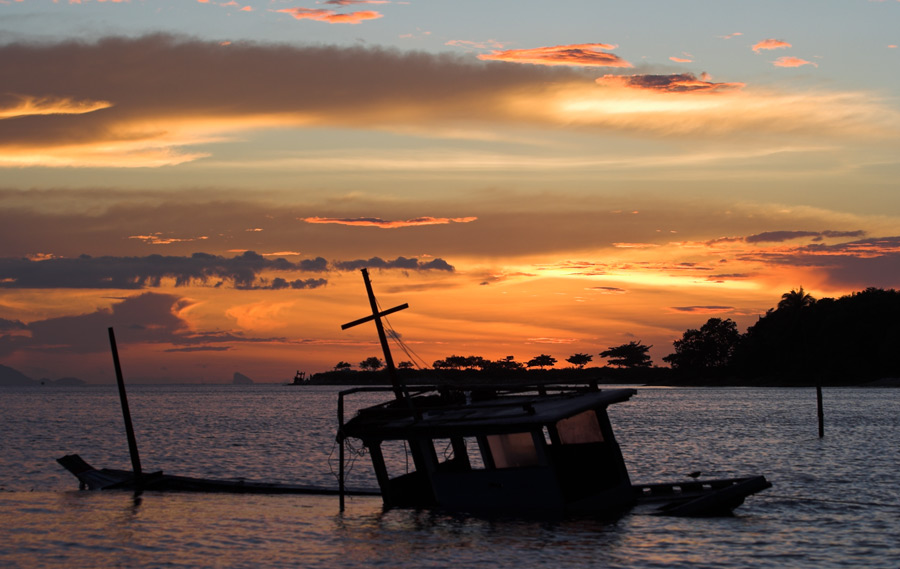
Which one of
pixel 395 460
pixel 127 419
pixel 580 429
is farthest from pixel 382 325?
pixel 395 460

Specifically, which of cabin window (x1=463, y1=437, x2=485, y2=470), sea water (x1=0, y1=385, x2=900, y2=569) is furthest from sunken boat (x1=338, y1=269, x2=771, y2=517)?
cabin window (x1=463, y1=437, x2=485, y2=470)

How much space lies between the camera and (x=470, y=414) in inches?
1240

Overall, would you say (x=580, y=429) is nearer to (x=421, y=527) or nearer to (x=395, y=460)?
(x=421, y=527)

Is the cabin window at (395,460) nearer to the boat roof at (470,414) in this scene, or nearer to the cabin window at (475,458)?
the cabin window at (475,458)

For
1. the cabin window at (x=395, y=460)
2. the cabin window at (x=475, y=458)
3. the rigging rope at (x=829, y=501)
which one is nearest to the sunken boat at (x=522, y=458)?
the rigging rope at (x=829, y=501)

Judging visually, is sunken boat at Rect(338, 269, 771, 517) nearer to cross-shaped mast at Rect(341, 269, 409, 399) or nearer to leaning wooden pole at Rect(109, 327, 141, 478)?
Result: cross-shaped mast at Rect(341, 269, 409, 399)

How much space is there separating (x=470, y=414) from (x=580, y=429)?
12.0 ft

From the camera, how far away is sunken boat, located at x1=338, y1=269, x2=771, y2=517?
29.4 meters

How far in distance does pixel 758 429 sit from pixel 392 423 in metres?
67.3

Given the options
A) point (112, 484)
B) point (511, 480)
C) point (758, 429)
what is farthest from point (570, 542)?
point (758, 429)

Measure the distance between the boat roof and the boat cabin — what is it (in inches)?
1.3

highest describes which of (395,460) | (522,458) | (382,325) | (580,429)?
(382,325)

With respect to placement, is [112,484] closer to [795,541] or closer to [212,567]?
[212,567]

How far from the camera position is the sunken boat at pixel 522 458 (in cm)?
2942
